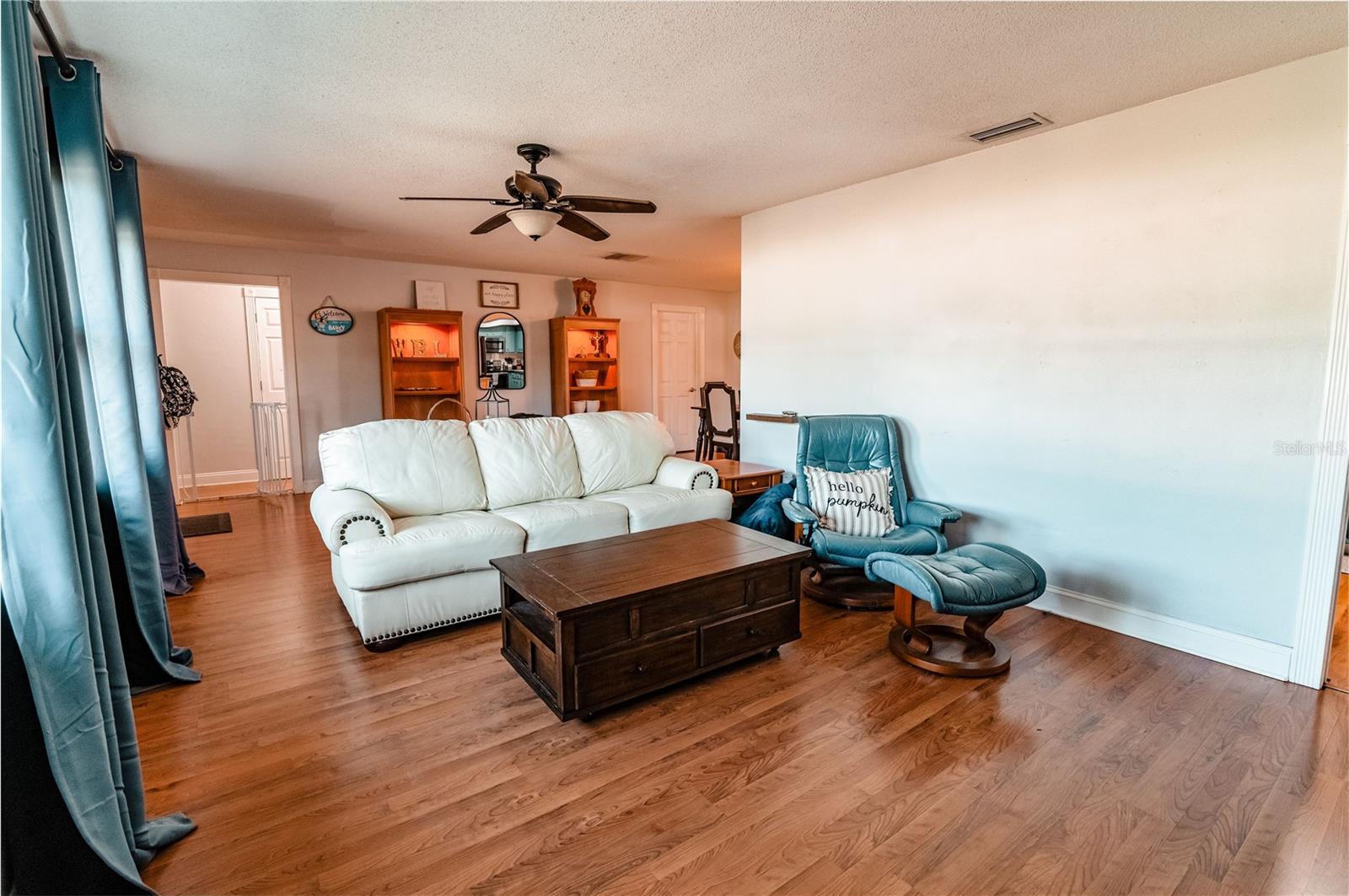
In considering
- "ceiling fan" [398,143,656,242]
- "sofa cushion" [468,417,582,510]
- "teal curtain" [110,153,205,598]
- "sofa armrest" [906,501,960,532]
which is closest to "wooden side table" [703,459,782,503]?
"sofa cushion" [468,417,582,510]

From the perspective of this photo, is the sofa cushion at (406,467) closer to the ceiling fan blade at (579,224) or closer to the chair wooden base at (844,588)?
the ceiling fan blade at (579,224)

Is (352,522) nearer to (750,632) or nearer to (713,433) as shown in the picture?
(750,632)

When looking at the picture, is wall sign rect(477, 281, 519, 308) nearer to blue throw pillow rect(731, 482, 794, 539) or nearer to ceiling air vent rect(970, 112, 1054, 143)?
blue throw pillow rect(731, 482, 794, 539)

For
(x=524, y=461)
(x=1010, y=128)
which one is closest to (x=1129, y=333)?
(x=1010, y=128)

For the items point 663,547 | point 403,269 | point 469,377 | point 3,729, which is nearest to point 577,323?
point 469,377

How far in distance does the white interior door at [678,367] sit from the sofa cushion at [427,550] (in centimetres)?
541

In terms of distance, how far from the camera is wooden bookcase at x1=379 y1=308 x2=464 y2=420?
250 inches

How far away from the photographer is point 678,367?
865 cm

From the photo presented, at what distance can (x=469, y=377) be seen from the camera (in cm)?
701

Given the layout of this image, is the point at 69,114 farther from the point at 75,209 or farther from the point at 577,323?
the point at 577,323

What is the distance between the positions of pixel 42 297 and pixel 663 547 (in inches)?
81.5

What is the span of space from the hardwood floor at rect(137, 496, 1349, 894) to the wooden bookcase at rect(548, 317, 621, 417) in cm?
487

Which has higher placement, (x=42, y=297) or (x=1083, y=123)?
(x=1083, y=123)

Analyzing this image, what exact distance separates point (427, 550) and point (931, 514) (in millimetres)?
2546
